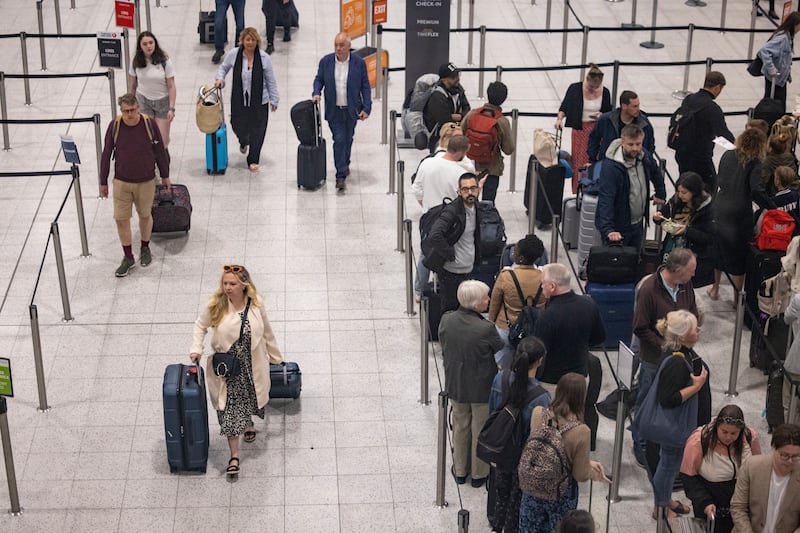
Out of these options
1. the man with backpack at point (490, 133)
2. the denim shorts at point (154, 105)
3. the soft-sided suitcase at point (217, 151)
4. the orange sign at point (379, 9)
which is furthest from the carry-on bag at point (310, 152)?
the orange sign at point (379, 9)

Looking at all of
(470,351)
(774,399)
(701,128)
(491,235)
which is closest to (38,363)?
(470,351)

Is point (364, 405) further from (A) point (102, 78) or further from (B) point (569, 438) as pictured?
(A) point (102, 78)

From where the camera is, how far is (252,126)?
1541 centimetres

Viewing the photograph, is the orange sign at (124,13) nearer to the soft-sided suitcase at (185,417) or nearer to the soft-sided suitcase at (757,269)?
the soft-sided suitcase at (185,417)

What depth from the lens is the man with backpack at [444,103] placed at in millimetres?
13953

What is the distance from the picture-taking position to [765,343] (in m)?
10.9

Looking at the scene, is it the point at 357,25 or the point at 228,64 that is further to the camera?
the point at 357,25

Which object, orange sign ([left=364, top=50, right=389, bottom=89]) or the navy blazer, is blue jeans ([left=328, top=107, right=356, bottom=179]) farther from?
orange sign ([left=364, top=50, right=389, bottom=89])

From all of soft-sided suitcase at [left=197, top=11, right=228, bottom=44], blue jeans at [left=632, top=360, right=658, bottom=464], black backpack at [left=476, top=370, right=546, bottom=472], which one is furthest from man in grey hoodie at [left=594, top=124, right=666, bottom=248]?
soft-sided suitcase at [left=197, top=11, right=228, bottom=44]

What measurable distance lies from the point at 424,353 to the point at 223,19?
946 centimetres


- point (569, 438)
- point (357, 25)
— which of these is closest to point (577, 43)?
point (357, 25)

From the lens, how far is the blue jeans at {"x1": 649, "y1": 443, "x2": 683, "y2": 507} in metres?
9.50

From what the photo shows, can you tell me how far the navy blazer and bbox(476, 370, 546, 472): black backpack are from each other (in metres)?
6.58

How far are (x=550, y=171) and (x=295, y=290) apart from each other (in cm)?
285
